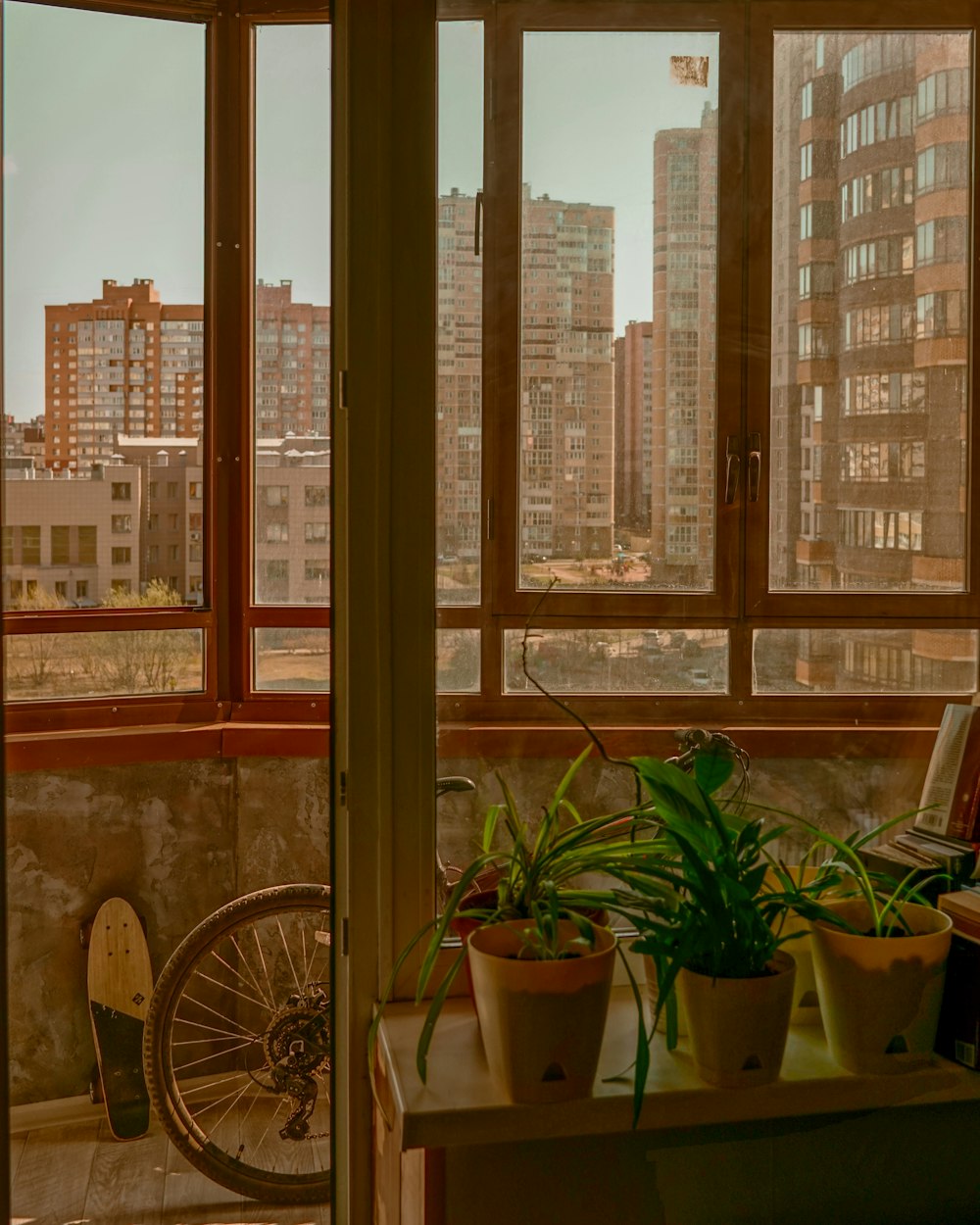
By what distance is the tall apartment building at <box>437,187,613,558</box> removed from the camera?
1352mm

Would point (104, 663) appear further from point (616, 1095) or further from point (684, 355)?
point (616, 1095)

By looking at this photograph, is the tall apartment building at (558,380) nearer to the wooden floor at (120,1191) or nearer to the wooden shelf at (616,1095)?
Answer: the wooden shelf at (616,1095)

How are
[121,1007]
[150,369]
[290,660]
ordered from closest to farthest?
[121,1007] < [150,369] < [290,660]

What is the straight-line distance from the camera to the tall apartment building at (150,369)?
10.3 ft

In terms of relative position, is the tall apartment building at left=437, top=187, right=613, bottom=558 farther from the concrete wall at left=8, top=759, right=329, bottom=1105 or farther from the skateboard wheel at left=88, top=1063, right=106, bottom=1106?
the skateboard wheel at left=88, top=1063, right=106, bottom=1106

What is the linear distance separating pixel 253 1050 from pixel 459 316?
102 inches

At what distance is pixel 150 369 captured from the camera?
3.24m

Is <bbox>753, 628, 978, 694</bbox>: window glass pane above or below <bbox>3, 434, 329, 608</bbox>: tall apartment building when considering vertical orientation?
below

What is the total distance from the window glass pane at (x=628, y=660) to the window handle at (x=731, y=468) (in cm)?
18

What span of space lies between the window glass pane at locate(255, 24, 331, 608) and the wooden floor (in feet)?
5.62

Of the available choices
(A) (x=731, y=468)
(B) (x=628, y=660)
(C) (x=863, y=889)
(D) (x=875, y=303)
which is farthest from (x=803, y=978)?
(D) (x=875, y=303)

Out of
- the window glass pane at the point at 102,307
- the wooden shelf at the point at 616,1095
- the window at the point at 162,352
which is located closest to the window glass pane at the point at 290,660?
the window at the point at 162,352

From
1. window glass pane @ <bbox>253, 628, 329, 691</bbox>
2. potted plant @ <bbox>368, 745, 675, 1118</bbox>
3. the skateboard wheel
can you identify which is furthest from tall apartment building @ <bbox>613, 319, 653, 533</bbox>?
the skateboard wheel

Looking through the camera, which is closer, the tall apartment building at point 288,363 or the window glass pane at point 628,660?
the window glass pane at point 628,660
